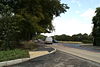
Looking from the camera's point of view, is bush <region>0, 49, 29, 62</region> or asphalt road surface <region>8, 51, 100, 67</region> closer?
asphalt road surface <region>8, 51, 100, 67</region>

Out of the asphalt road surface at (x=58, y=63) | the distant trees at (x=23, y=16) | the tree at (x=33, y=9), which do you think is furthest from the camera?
the tree at (x=33, y=9)

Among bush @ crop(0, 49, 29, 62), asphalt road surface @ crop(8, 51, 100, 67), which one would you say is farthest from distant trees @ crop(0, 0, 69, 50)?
asphalt road surface @ crop(8, 51, 100, 67)

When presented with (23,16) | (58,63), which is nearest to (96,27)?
(23,16)

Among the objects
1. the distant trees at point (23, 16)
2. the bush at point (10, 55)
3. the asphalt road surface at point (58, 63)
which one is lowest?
the asphalt road surface at point (58, 63)

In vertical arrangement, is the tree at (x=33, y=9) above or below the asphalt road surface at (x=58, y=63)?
above

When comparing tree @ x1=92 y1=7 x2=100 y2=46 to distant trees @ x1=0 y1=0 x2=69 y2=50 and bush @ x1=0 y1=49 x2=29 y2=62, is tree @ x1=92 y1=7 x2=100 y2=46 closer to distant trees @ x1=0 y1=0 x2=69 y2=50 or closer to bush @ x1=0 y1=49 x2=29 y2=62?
distant trees @ x1=0 y1=0 x2=69 y2=50

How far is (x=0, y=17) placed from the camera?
74.3 ft

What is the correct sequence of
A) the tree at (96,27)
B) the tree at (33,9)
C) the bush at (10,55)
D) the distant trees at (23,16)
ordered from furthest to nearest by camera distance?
1. the tree at (96,27)
2. the tree at (33,9)
3. the distant trees at (23,16)
4. the bush at (10,55)

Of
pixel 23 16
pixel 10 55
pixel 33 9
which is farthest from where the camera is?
pixel 33 9

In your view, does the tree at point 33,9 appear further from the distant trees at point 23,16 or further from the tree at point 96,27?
the tree at point 96,27

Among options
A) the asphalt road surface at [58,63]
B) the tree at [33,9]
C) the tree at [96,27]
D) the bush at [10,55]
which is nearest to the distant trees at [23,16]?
the tree at [33,9]

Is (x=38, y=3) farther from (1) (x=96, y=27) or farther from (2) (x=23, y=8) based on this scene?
(1) (x=96, y=27)

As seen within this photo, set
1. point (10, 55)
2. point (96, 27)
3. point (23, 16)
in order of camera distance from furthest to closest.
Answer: point (96, 27), point (23, 16), point (10, 55)

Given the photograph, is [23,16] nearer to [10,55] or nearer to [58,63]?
[10,55]
